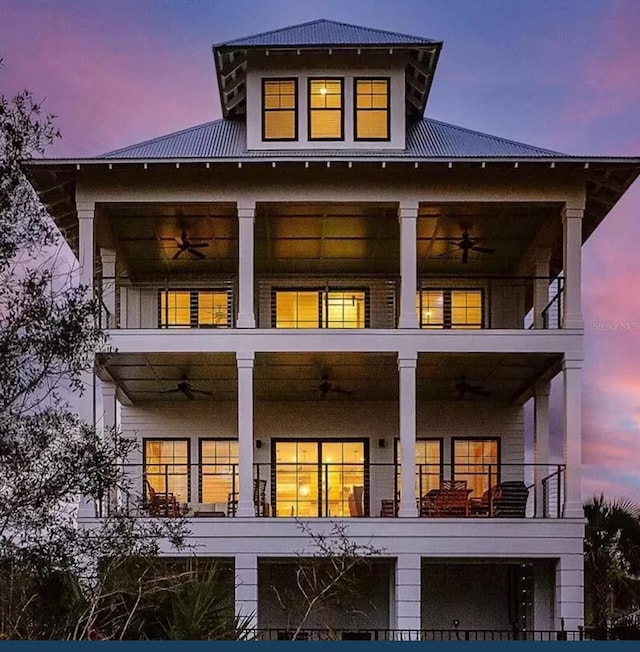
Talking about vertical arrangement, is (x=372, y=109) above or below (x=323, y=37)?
below

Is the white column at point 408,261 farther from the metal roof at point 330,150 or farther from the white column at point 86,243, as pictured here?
the white column at point 86,243

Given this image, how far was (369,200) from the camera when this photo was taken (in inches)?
735

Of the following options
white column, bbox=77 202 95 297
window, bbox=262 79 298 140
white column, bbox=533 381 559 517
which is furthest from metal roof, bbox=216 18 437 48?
white column, bbox=533 381 559 517

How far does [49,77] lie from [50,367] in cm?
1193

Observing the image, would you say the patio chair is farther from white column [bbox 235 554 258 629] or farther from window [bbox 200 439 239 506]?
window [bbox 200 439 239 506]

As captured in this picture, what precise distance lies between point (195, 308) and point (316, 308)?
2.32 metres

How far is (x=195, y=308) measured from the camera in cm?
2275

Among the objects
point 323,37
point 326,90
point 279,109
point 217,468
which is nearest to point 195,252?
point 279,109

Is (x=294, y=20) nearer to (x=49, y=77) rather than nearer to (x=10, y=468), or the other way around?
(x=49, y=77)

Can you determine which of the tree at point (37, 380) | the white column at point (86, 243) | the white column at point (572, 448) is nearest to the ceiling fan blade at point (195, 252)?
the white column at point (86, 243)

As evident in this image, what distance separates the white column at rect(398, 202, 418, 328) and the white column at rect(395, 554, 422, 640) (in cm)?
361

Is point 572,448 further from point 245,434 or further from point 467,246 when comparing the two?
point 245,434

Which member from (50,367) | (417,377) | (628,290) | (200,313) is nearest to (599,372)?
(628,290)

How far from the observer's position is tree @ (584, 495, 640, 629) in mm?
20875
